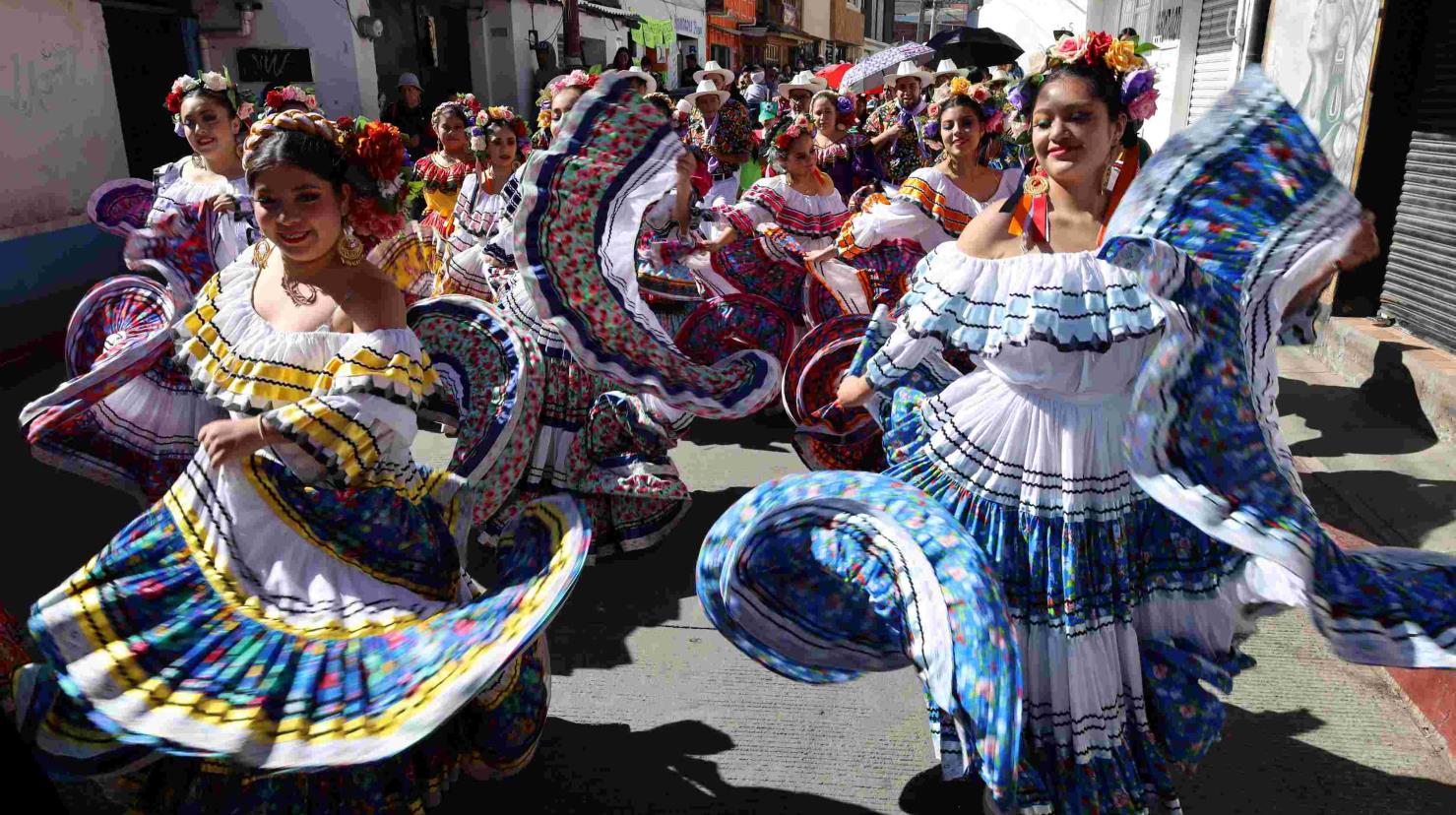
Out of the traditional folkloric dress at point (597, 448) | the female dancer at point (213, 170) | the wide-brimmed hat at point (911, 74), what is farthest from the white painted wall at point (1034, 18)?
the traditional folkloric dress at point (597, 448)

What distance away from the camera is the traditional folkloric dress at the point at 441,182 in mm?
6246

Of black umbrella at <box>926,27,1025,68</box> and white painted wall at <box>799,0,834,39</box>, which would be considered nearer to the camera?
black umbrella at <box>926,27,1025,68</box>

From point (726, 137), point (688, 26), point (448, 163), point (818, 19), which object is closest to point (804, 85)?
point (726, 137)

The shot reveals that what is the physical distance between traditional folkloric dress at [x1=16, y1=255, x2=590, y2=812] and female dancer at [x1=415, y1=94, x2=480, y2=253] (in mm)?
4016

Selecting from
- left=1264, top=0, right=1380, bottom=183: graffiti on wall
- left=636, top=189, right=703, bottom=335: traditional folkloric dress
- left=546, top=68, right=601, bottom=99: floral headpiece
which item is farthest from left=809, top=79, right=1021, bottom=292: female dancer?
left=1264, top=0, right=1380, bottom=183: graffiti on wall

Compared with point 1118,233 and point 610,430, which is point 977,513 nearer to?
point 1118,233

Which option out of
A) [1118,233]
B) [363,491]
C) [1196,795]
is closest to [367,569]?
[363,491]

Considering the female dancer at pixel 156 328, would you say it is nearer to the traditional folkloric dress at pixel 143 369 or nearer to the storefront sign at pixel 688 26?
the traditional folkloric dress at pixel 143 369

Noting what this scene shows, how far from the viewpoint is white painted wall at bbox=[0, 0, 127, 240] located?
7574mm

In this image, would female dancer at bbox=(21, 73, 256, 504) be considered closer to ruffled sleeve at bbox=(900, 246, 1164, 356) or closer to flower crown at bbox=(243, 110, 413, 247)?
flower crown at bbox=(243, 110, 413, 247)

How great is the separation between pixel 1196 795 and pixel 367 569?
209 cm

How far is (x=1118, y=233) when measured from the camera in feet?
6.83

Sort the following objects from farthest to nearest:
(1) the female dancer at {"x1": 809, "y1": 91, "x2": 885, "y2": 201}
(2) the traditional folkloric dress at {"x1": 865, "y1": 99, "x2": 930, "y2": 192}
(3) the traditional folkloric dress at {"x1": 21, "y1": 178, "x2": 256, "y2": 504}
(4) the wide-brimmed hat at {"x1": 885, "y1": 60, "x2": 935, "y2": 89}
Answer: (4) the wide-brimmed hat at {"x1": 885, "y1": 60, "x2": 935, "y2": 89} < (2) the traditional folkloric dress at {"x1": 865, "y1": 99, "x2": 930, "y2": 192} < (1) the female dancer at {"x1": 809, "y1": 91, "x2": 885, "y2": 201} < (3) the traditional folkloric dress at {"x1": 21, "y1": 178, "x2": 256, "y2": 504}

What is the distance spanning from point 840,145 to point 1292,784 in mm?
6037
